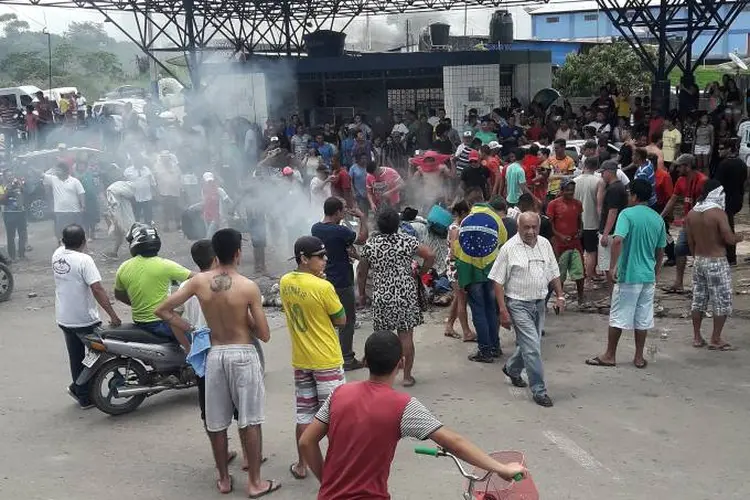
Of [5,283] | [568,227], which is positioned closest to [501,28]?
[568,227]

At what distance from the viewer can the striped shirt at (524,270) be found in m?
6.79

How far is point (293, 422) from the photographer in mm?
6703

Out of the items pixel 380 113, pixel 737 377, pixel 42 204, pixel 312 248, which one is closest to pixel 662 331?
pixel 737 377

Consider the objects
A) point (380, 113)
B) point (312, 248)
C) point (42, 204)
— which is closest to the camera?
point (312, 248)

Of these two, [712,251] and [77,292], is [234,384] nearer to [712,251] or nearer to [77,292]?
[77,292]

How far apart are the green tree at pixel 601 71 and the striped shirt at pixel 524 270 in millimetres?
30251

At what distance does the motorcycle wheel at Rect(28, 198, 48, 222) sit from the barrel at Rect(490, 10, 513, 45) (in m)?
16.8

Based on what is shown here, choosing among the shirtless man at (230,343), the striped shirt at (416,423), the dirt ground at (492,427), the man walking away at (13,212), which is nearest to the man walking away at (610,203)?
the dirt ground at (492,427)

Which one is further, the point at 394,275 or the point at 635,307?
the point at 635,307

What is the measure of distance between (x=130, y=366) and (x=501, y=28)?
24.6m

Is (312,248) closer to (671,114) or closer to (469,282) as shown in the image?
(469,282)

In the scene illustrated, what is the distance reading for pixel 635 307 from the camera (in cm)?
763

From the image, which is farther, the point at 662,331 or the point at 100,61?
the point at 100,61

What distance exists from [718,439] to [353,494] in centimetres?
369
